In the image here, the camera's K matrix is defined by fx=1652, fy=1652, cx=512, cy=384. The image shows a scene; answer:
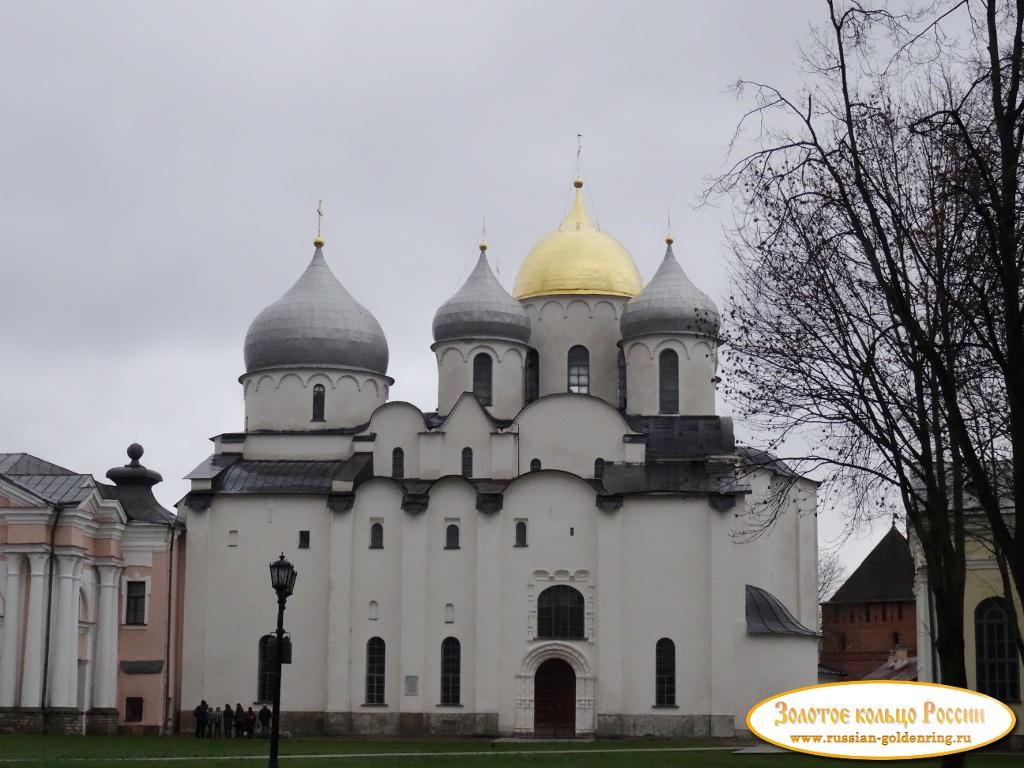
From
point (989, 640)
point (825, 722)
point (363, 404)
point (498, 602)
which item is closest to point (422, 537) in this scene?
point (498, 602)

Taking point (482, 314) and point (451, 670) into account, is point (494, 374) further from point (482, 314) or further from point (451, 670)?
point (451, 670)

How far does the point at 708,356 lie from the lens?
167 ft

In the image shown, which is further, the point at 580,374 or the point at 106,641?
the point at 580,374

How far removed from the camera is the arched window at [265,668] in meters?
46.5

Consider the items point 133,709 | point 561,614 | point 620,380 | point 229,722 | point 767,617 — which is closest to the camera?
point 229,722

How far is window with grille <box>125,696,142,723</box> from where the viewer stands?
46.6 meters

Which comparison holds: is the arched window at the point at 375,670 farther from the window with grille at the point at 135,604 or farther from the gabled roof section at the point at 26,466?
the gabled roof section at the point at 26,466

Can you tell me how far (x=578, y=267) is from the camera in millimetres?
53375

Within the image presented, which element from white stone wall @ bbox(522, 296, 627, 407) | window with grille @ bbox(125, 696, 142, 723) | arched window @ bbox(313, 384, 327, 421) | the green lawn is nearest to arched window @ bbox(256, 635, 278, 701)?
window with grille @ bbox(125, 696, 142, 723)

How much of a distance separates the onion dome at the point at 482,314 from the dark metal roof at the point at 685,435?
15.9ft

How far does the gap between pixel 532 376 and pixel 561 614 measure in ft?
32.1

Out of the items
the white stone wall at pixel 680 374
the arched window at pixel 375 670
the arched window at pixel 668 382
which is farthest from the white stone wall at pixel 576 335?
the arched window at pixel 375 670

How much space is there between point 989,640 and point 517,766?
1673 cm
